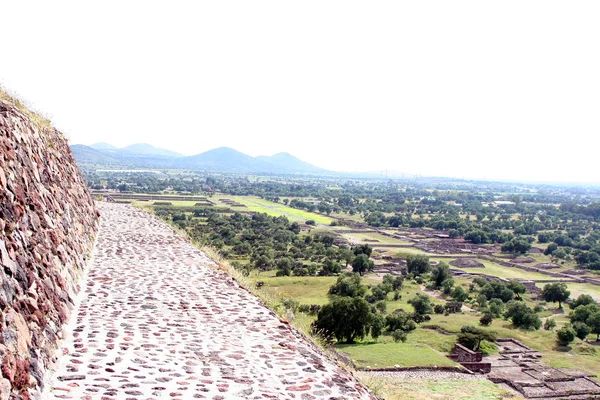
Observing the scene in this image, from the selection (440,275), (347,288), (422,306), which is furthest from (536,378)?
(440,275)

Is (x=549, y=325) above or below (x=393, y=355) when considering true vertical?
below

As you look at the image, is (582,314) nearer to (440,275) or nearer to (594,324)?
(594,324)

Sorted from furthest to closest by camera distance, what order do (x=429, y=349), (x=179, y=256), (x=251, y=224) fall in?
1. (x=251, y=224)
2. (x=429, y=349)
3. (x=179, y=256)

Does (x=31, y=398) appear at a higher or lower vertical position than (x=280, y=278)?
higher

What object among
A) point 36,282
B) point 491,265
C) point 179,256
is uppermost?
point 36,282

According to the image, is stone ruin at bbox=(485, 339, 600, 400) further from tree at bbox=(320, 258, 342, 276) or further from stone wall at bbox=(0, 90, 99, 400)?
tree at bbox=(320, 258, 342, 276)

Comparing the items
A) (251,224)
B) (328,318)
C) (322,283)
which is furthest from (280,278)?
(251,224)

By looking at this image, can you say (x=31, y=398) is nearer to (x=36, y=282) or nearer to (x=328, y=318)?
(x=36, y=282)
